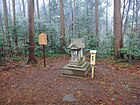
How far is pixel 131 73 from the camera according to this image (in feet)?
26.8

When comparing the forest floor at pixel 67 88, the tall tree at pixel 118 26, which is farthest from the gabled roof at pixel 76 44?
the tall tree at pixel 118 26

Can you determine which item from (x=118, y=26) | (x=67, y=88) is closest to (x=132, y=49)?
(x=118, y=26)

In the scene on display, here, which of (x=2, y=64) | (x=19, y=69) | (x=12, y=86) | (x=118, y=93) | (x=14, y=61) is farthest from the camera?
(x=14, y=61)

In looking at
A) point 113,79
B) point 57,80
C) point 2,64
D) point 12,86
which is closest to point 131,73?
point 113,79

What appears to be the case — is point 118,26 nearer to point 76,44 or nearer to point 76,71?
point 76,44

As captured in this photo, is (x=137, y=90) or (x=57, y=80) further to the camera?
(x=57, y=80)

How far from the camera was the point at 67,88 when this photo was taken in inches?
234

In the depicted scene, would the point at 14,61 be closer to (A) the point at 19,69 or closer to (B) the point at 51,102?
(A) the point at 19,69

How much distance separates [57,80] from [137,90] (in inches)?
125

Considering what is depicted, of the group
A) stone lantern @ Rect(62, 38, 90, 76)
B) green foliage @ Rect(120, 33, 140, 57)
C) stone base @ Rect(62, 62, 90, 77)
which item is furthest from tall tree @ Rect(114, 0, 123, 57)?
stone base @ Rect(62, 62, 90, 77)

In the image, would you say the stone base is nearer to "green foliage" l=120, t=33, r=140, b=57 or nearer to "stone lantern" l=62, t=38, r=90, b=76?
"stone lantern" l=62, t=38, r=90, b=76

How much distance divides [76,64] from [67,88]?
176 centimetres

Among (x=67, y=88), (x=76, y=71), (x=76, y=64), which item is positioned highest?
(x=76, y=64)

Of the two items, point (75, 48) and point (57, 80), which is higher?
point (75, 48)
